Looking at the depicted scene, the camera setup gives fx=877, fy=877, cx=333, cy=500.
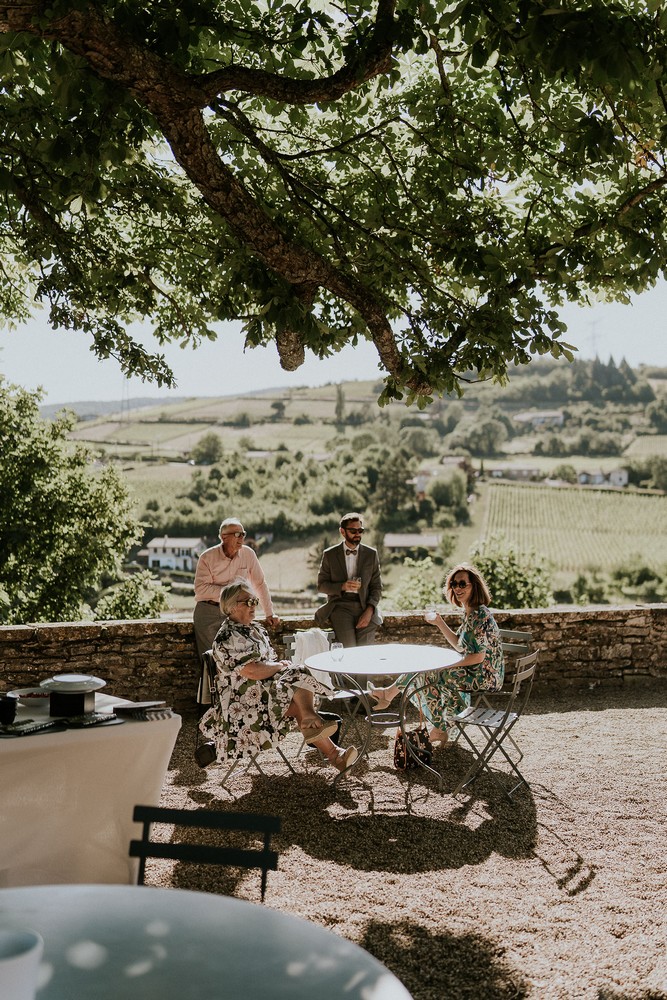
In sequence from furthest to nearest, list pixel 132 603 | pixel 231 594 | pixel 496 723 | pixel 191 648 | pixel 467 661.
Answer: pixel 132 603 → pixel 191 648 → pixel 467 661 → pixel 496 723 → pixel 231 594

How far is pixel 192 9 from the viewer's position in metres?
3.62

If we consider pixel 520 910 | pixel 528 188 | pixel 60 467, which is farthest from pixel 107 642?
pixel 60 467

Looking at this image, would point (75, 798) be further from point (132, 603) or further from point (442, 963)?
point (132, 603)

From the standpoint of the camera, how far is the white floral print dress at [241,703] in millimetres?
4992

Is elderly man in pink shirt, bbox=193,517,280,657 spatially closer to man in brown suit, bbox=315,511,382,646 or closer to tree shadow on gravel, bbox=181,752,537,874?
man in brown suit, bbox=315,511,382,646

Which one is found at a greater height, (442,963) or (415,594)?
(442,963)

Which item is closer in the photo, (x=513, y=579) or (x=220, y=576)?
(x=220, y=576)

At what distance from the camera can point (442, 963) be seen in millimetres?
3186

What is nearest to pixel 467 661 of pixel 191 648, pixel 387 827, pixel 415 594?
pixel 387 827

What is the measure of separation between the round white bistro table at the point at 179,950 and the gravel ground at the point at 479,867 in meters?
1.48

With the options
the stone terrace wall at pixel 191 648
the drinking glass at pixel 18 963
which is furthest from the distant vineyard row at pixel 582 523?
the drinking glass at pixel 18 963

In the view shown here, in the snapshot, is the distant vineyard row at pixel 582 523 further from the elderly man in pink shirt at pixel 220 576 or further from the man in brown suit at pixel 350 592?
the elderly man in pink shirt at pixel 220 576

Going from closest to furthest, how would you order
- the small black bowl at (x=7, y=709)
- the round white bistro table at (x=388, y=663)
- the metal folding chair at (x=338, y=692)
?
the small black bowl at (x=7, y=709)
the round white bistro table at (x=388, y=663)
the metal folding chair at (x=338, y=692)

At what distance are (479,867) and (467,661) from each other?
4.82 ft
